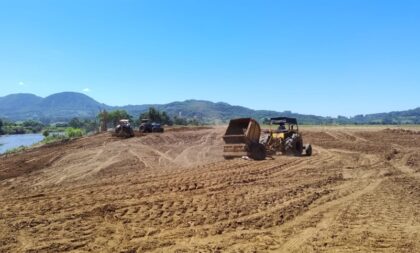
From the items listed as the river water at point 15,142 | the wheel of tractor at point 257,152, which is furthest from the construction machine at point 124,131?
the wheel of tractor at point 257,152

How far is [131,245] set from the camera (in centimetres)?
710

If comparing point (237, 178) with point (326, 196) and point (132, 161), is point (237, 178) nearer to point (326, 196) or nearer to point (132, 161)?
point (326, 196)

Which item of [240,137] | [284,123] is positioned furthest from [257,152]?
[284,123]

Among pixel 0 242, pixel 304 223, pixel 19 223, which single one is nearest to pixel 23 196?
pixel 19 223

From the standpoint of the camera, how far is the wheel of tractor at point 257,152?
19969mm

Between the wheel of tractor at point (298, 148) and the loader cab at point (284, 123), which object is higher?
the loader cab at point (284, 123)

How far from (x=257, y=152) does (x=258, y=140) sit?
1417mm

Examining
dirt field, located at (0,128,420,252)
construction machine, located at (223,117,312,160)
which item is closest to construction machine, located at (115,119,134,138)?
construction machine, located at (223,117,312,160)

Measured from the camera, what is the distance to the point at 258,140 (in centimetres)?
2144

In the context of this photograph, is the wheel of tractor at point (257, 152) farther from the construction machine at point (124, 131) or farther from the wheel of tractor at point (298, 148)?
the construction machine at point (124, 131)

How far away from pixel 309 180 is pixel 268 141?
8071 millimetres

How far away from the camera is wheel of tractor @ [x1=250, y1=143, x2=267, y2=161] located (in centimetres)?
1997

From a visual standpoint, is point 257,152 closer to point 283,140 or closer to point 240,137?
point 240,137

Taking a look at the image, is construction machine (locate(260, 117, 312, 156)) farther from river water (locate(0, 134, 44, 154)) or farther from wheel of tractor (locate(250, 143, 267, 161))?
river water (locate(0, 134, 44, 154))
